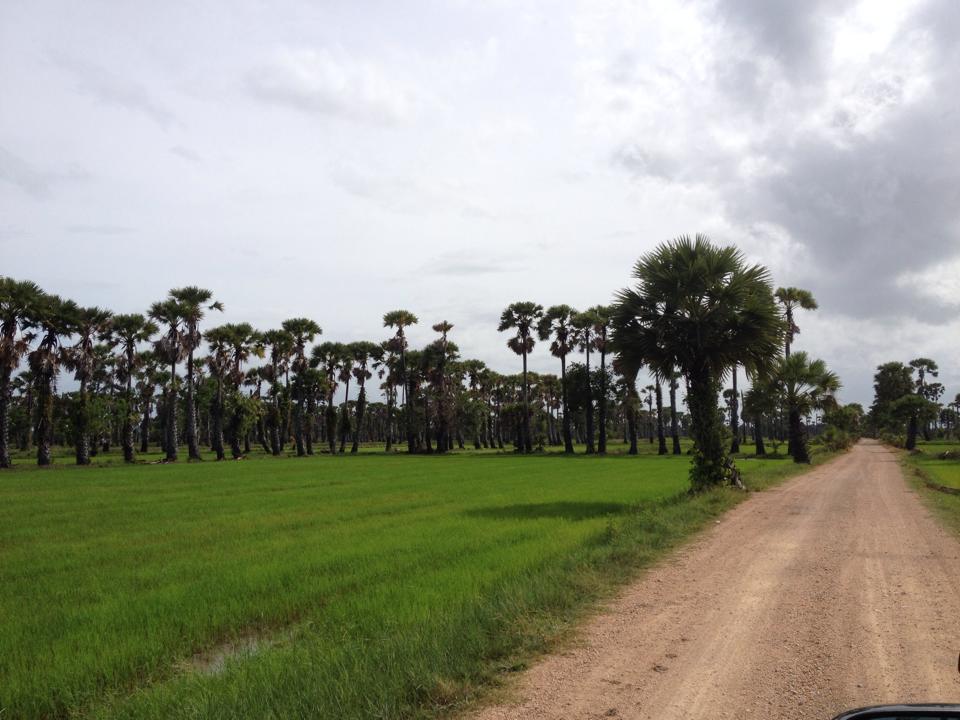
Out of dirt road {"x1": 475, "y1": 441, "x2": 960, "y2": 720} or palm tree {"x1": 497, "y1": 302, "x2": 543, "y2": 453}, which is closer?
dirt road {"x1": 475, "y1": 441, "x2": 960, "y2": 720}

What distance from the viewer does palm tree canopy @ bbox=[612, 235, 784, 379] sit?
69.4ft

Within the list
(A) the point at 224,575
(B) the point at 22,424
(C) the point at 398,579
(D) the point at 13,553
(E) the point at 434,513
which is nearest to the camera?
(C) the point at 398,579

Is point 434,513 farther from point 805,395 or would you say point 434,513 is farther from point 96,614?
point 805,395

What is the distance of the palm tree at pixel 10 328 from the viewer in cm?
4659

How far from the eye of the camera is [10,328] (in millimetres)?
47656

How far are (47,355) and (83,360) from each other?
4187mm

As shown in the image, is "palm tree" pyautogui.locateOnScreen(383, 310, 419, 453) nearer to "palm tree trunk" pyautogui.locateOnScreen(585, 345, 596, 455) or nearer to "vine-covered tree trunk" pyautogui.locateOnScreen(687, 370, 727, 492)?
"palm tree trunk" pyautogui.locateOnScreen(585, 345, 596, 455)

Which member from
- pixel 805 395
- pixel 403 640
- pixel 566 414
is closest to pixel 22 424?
pixel 566 414

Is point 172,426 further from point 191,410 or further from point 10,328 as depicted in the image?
point 10,328

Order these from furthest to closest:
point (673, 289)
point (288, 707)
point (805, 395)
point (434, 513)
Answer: point (805, 395), point (673, 289), point (434, 513), point (288, 707)

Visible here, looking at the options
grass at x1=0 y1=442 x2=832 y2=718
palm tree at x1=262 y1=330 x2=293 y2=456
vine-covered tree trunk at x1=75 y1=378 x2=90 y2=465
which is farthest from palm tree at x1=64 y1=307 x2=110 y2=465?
grass at x1=0 y1=442 x2=832 y2=718

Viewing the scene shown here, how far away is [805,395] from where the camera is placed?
44.6 meters

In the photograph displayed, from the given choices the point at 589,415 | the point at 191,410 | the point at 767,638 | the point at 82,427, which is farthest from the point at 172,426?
the point at 767,638

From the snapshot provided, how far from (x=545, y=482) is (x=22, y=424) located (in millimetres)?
99642
